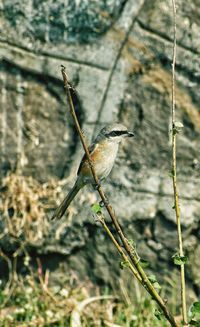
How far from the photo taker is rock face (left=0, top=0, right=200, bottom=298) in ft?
16.8

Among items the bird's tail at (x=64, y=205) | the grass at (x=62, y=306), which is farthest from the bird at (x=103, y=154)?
the grass at (x=62, y=306)

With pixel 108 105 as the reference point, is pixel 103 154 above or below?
below

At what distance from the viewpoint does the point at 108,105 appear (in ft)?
17.2

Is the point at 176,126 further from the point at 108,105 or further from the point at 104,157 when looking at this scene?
the point at 108,105

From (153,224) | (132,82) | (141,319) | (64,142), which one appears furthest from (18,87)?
(141,319)

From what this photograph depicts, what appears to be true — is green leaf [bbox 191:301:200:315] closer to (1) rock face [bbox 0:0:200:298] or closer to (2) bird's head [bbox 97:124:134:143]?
(2) bird's head [bbox 97:124:134:143]

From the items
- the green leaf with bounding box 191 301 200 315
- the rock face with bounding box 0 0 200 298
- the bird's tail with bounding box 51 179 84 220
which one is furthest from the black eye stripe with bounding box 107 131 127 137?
the green leaf with bounding box 191 301 200 315

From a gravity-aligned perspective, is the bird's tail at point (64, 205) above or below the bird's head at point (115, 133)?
below

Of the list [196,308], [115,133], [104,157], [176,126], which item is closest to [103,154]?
[104,157]

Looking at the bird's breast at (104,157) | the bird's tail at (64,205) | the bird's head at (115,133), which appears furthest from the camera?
the bird's breast at (104,157)

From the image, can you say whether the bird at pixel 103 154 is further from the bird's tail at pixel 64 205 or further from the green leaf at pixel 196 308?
the green leaf at pixel 196 308

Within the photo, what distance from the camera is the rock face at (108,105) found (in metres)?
5.12

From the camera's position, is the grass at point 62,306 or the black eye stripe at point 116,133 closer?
the black eye stripe at point 116,133

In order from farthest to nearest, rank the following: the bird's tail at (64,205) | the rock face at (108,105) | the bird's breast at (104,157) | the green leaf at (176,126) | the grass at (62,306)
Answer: the rock face at (108,105), the grass at (62,306), the bird's breast at (104,157), the bird's tail at (64,205), the green leaf at (176,126)
